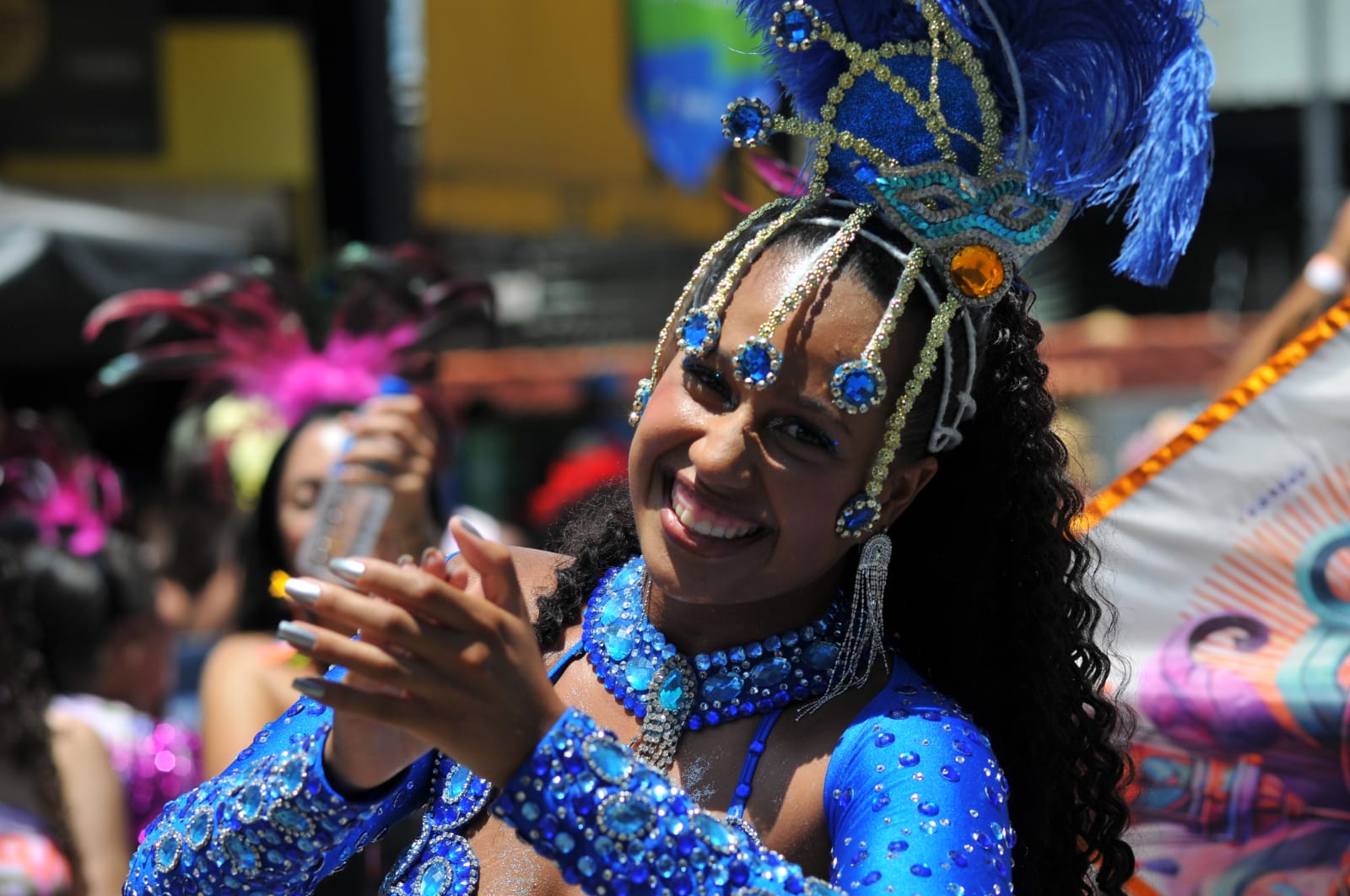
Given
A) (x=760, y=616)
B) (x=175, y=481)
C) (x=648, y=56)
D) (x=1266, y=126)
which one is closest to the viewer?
(x=760, y=616)

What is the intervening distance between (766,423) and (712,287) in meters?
0.18

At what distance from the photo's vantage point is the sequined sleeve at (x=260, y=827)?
65.4 inches

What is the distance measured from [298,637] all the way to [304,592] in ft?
0.14

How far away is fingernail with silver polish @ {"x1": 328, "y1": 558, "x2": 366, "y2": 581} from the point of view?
1.40m

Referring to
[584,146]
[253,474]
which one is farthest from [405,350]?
[584,146]

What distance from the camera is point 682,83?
27.8 ft

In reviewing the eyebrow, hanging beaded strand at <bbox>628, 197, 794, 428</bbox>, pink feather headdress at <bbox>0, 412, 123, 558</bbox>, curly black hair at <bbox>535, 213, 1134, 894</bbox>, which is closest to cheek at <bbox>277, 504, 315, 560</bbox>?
pink feather headdress at <bbox>0, 412, 123, 558</bbox>

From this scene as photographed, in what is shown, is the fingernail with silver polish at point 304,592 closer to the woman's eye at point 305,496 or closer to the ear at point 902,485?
the ear at point 902,485

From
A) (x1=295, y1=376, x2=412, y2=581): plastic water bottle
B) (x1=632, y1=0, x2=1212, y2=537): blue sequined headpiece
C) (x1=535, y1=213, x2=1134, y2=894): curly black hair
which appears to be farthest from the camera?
(x1=295, y1=376, x2=412, y2=581): plastic water bottle

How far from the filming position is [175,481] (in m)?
6.18

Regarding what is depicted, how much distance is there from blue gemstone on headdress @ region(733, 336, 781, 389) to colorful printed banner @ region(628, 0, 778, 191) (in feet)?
22.4

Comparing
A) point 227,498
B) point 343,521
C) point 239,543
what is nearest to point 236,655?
point 343,521

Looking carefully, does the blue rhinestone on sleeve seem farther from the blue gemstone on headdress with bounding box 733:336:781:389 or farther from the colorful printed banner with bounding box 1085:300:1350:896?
the colorful printed banner with bounding box 1085:300:1350:896

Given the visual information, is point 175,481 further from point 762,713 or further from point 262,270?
point 762,713
